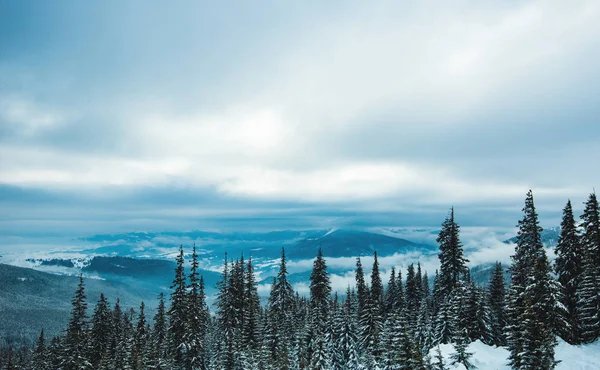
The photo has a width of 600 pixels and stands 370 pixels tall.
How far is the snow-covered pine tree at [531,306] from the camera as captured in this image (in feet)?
107

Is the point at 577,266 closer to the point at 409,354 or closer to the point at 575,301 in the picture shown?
the point at 575,301

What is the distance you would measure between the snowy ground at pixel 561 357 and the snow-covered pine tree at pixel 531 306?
2.01 metres

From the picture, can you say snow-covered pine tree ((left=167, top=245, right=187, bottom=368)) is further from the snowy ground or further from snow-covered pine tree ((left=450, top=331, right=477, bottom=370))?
snow-covered pine tree ((left=450, top=331, right=477, bottom=370))

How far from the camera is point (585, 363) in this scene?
36.4m

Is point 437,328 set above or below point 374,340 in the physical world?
above

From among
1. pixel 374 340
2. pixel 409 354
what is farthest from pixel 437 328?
pixel 409 354

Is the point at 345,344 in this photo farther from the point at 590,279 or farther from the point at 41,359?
the point at 41,359

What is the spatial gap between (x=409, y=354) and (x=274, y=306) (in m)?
44.6

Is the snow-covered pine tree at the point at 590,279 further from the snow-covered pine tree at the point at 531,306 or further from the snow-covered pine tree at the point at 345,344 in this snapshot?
the snow-covered pine tree at the point at 345,344

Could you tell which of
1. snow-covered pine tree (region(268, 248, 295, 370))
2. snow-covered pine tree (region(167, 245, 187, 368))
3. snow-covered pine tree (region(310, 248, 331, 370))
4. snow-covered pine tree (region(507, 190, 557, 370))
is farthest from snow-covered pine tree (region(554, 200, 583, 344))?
snow-covered pine tree (region(167, 245, 187, 368))

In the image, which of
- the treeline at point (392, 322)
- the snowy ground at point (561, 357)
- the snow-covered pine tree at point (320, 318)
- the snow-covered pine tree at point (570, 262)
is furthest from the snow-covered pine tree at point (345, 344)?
the snow-covered pine tree at point (570, 262)

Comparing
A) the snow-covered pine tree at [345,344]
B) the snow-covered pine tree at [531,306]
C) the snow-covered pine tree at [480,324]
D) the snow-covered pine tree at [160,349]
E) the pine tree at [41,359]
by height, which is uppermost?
the snow-covered pine tree at [531,306]

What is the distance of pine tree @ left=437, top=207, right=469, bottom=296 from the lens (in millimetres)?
55219

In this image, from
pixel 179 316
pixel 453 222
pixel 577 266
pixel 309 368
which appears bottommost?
pixel 309 368
